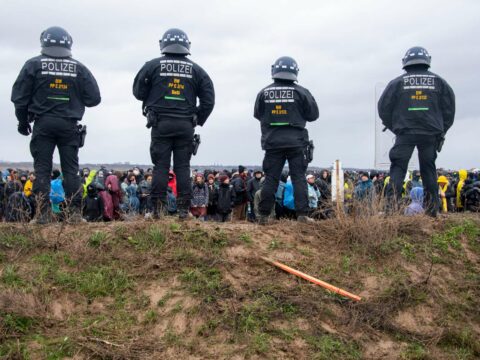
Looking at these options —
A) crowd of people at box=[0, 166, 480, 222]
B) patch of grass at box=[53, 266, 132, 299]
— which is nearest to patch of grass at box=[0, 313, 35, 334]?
patch of grass at box=[53, 266, 132, 299]

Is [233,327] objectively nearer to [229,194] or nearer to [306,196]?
[306,196]

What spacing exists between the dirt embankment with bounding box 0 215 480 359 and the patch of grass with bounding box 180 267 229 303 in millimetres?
15

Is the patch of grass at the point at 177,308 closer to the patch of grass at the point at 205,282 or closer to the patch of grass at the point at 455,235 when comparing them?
the patch of grass at the point at 205,282

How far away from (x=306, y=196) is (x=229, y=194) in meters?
4.48

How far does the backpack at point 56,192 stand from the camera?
9.53 m

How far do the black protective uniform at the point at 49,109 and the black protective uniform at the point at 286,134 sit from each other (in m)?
2.73

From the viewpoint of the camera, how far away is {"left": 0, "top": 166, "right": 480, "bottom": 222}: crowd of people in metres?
9.39

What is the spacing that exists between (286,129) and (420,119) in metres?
2.26

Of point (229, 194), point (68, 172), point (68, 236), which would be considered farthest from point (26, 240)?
point (229, 194)

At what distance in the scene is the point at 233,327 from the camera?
257 inches

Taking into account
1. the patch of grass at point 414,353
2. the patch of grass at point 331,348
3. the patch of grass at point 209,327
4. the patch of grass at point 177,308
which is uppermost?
the patch of grass at point 177,308

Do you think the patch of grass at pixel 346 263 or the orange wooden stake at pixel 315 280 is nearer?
the orange wooden stake at pixel 315 280

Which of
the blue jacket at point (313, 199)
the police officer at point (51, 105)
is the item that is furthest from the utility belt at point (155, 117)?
the blue jacket at point (313, 199)

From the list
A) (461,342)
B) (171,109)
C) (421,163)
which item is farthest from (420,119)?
(171,109)
